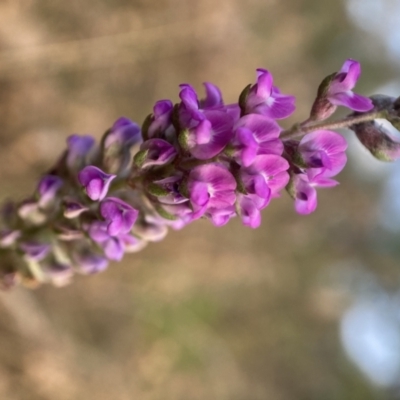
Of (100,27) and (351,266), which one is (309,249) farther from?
(100,27)

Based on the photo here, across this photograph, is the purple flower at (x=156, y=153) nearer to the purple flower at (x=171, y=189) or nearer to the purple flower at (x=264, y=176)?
the purple flower at (x=171, y=189)

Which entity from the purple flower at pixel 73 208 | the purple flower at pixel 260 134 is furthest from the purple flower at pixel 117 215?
the purple flower at pixel 260 134

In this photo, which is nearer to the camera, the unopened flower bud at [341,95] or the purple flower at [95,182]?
the unopened flower bud at [341,95]

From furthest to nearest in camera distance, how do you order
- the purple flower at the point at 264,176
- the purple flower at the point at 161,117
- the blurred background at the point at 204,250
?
the blurred background at the point at 204,250, the purple flower at the point at 161,117, the purple flower at the point at 264,176

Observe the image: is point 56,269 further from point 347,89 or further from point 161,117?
point 347,89

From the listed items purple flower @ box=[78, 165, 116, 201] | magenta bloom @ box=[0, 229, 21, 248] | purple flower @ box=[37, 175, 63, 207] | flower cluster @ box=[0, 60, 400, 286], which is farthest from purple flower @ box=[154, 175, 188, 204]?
magenta bloom @ box=[0, 229, 21, 248]

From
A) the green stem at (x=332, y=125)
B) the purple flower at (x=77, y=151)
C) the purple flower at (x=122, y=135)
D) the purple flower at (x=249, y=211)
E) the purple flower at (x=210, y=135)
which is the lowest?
the purple flower at (x=249, y=211)

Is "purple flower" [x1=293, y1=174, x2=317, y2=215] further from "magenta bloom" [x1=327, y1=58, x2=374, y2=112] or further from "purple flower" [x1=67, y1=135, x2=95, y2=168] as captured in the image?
"purple flower" [x1=67, y1=135, x2=95, y2=168]
